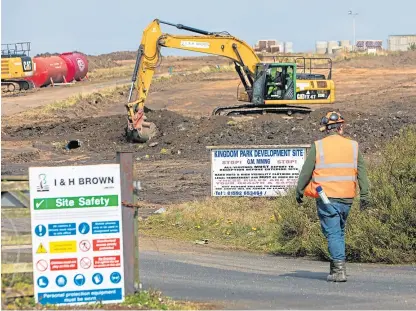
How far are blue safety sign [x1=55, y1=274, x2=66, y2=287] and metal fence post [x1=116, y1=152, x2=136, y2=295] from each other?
61 cm

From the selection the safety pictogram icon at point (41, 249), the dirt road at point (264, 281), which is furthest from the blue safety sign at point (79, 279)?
Result: the dirt road at point (264, 281)

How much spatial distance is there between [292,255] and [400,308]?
5.16m

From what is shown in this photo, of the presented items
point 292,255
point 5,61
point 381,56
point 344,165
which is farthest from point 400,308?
point 381,56

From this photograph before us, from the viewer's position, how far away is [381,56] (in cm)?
8800

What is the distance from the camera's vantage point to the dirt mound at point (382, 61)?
79.2 metres

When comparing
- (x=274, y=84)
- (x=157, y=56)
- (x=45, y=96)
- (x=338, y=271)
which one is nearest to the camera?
(x=338, y=271)

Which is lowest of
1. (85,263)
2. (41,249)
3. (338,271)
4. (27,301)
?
(338,271)

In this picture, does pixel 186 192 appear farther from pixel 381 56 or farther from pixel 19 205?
pixel 381 56

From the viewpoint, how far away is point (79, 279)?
9.98m

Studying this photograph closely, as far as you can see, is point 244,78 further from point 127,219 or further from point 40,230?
point 40,230

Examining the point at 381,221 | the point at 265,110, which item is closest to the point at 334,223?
the point at 381,221

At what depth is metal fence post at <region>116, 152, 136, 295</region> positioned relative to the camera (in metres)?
10.1

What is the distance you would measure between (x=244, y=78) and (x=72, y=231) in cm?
3149

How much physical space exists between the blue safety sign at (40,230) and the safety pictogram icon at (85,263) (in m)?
0.45
